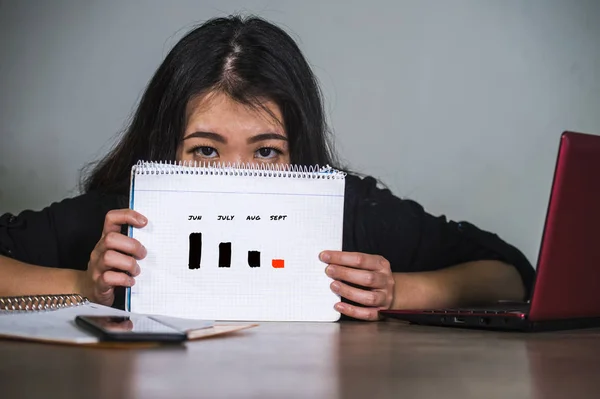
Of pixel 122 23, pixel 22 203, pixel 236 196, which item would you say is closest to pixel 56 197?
pixel 22 203

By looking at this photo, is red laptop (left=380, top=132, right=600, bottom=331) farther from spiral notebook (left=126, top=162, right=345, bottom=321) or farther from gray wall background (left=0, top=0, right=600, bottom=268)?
gray wall background (left=0, top=0, right=600, bottom=268)

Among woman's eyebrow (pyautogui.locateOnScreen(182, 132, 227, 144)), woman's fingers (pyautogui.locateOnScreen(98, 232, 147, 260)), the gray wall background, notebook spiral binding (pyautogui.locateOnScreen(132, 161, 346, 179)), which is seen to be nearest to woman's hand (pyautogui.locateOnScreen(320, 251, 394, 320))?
notebook spiral binding (pyautogui.locateOnScreen(132, 161, 346, 179))

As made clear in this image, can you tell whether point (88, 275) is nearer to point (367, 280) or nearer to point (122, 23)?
point (367, 280)

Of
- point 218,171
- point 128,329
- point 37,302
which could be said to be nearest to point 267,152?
point 218,171

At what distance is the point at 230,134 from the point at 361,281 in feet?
1.71

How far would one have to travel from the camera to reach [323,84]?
2434 millimetres

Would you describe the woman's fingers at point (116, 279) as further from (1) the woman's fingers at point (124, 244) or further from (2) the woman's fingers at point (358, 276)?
(2) the woman's fingers at point (358, 276)

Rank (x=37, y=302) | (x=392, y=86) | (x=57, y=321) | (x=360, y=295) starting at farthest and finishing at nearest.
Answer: (x=392, y=86) < (x=360, y=295) < (x=37, y=302) < (x=57, y=321)

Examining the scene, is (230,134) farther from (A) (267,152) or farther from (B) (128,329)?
(B) (128,329)

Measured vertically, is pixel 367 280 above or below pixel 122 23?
below

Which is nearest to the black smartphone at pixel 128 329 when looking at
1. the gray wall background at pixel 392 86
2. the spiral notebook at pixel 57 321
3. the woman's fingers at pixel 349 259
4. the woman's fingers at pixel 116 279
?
the spiral notebook at pixel 57 321

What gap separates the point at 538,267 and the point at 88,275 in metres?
0.65

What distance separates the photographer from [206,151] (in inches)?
61.9

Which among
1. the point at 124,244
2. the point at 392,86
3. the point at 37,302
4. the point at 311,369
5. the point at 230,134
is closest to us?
the point at 311,369
